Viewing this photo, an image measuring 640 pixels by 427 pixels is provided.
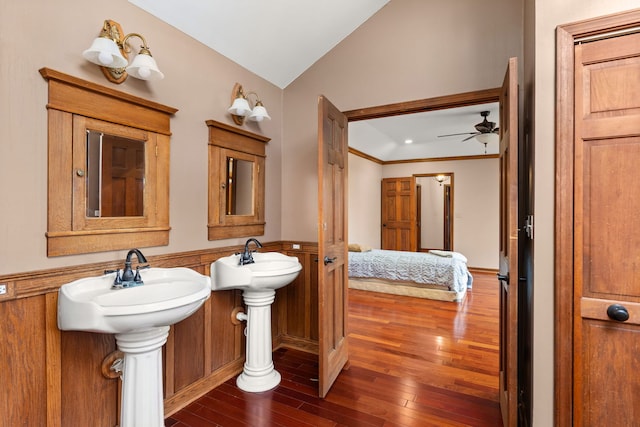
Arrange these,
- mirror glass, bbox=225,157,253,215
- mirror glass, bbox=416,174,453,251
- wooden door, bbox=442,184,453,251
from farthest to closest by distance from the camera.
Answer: mirror glass, bbox=416,174,453,251, wooden door, bbox=442,184,453,251, mirror glass, bbox=225,157,253,215

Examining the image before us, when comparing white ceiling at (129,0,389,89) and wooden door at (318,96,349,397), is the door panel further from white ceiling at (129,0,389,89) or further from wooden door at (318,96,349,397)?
white ceiling at (129,0,389,89)

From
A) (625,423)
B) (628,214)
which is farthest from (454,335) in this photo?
(628,214)

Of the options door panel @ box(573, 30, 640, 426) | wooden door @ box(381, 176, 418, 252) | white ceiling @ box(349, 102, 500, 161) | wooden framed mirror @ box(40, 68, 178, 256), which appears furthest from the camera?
wooden door @ box(381, 176, 418, 252)

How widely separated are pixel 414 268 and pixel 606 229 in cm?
340

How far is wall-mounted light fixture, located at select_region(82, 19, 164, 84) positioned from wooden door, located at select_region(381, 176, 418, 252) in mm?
6373

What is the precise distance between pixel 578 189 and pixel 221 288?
84.2 inches

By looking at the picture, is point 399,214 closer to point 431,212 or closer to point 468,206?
point 468,206

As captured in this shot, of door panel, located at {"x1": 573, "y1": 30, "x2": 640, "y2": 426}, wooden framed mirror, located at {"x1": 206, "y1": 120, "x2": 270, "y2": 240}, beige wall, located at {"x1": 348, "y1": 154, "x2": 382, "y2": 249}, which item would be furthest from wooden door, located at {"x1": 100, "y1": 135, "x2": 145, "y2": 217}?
beige wall, located at {"x1": 348, "y1": 154, "x2": 382, "y2": 249}

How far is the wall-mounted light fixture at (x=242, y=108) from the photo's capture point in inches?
95.3

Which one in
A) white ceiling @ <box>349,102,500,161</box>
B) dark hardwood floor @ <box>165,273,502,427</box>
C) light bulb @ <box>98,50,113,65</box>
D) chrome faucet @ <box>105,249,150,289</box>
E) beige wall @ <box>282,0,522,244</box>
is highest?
white ceiling @ <box>349,102,500,161</box>

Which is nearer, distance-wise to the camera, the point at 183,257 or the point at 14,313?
the point at 14,313

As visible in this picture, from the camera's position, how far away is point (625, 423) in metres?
1.32

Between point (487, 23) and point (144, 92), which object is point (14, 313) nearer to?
point (144, 92)

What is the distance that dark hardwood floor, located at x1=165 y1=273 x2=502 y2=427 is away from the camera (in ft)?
6.53
